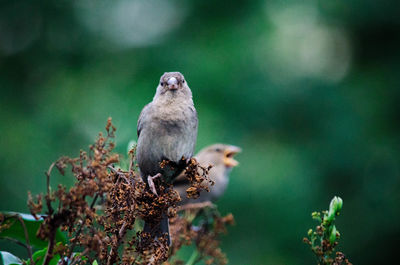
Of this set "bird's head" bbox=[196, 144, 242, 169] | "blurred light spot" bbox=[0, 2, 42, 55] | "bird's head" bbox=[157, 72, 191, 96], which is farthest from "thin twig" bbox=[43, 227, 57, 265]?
"blurred light spot" bbox=[0, 2, 42, 55]

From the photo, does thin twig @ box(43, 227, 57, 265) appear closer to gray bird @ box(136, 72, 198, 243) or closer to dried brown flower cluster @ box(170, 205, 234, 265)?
dried brown flower cluster @ box(170, 205, 234, 265)

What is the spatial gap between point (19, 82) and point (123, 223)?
5.66 m

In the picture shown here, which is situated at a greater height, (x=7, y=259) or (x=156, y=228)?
(x=156, y=228)

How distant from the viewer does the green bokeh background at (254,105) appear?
5266 mm

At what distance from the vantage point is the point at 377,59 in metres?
6.27

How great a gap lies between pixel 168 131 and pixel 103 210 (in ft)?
2.80

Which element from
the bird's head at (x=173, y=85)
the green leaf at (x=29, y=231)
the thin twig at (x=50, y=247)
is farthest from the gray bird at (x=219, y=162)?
the thin twig at (x=50, y=247)

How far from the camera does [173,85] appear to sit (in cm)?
217

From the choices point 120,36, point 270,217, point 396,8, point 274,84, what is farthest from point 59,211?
point 396,8

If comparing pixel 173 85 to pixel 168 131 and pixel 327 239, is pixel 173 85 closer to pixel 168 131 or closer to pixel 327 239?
pixel 168 131

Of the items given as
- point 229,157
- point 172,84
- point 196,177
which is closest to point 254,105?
point 229,157

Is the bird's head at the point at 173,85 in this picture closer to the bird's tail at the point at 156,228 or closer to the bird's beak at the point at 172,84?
the bird's beak at the point at 172,84

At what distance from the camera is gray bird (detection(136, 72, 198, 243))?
2.01m

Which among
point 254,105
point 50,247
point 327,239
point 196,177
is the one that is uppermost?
point 254,105
